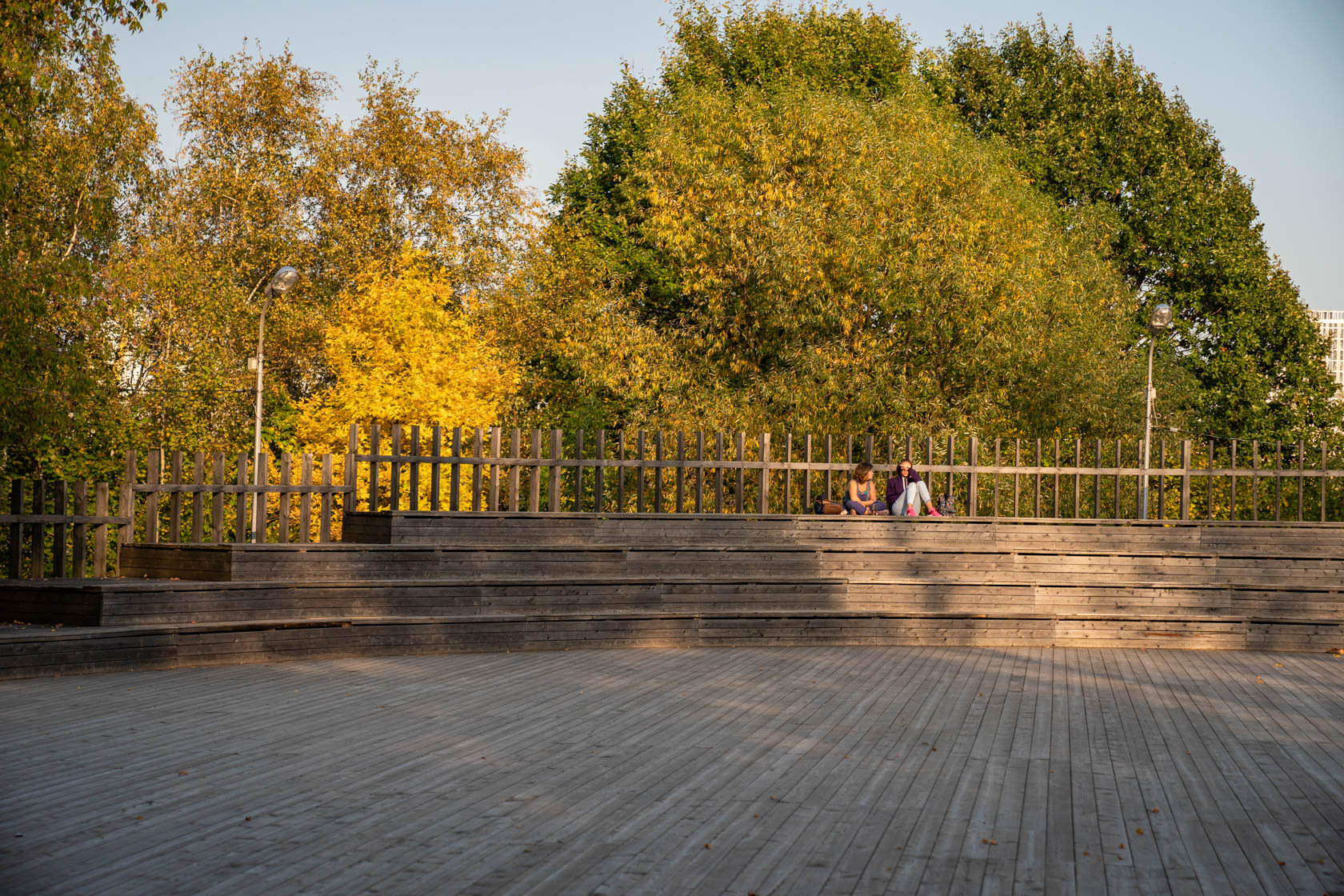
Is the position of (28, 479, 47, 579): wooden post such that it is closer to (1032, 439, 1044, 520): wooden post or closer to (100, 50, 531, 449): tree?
(1032, 439, 1044, 520): wooden post

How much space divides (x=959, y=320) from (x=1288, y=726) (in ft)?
61.1

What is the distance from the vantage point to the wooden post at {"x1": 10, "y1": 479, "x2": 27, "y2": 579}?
11751 mm

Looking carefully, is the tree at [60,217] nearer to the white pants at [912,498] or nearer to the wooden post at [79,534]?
the wooden post at [79,534]

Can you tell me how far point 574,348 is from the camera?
109 feet

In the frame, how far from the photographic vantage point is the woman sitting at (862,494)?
1552cm

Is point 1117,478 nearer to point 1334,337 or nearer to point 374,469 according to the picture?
point 374,469

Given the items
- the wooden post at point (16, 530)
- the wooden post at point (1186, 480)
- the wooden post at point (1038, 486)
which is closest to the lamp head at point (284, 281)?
the wooden post at point (16, 530)

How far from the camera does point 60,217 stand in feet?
98.7

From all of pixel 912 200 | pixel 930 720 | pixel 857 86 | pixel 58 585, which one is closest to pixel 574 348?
pixel 912 200

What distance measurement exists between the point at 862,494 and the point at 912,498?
0.59 metres

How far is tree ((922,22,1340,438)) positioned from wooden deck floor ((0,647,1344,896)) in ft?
99.7

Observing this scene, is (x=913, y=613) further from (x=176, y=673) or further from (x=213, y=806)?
(x=213, y=806)

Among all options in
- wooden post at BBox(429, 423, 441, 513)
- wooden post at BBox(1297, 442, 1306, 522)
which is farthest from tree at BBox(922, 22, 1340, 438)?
wooden post at BBox(429, 423, 441, 513)

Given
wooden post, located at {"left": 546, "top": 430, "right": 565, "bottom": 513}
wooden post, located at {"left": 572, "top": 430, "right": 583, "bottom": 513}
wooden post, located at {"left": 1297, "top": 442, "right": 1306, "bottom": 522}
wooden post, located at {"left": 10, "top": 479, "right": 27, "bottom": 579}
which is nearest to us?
wooden post, located at {"left": 10, "top": 479, "right": 27, "bottom": 579}
